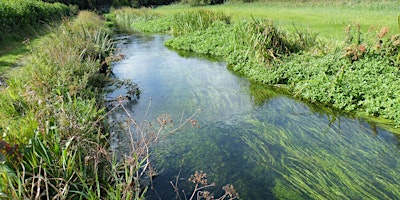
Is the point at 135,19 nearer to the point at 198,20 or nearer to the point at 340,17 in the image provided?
the point at 198,20

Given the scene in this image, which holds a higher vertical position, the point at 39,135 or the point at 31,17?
the point at 31,17

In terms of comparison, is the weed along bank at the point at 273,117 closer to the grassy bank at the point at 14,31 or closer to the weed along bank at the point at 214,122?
the weed along bank at the point at 214,122

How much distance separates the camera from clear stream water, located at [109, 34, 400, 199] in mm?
3639

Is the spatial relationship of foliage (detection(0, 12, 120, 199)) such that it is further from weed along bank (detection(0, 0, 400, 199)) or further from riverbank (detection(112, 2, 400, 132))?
riverbank (detection(112, 2, 400, 132))

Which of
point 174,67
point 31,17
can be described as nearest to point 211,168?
point 174,67

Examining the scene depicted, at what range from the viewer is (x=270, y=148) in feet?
14.9

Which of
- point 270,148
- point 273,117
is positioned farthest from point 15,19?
point 270,148

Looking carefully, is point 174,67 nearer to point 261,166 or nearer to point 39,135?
point 261,166

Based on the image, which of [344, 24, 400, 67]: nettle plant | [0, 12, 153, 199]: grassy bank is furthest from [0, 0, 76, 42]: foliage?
[344, 24, 400, 67]: nettle plant

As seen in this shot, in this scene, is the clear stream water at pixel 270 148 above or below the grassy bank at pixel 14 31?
below

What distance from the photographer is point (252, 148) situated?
4535 millimetres

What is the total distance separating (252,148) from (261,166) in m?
0.49

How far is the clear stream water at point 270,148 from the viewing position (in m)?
3.64

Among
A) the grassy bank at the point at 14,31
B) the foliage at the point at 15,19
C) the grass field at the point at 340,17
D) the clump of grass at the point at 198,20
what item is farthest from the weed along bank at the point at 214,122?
the clump of grass at the point at 198,20
